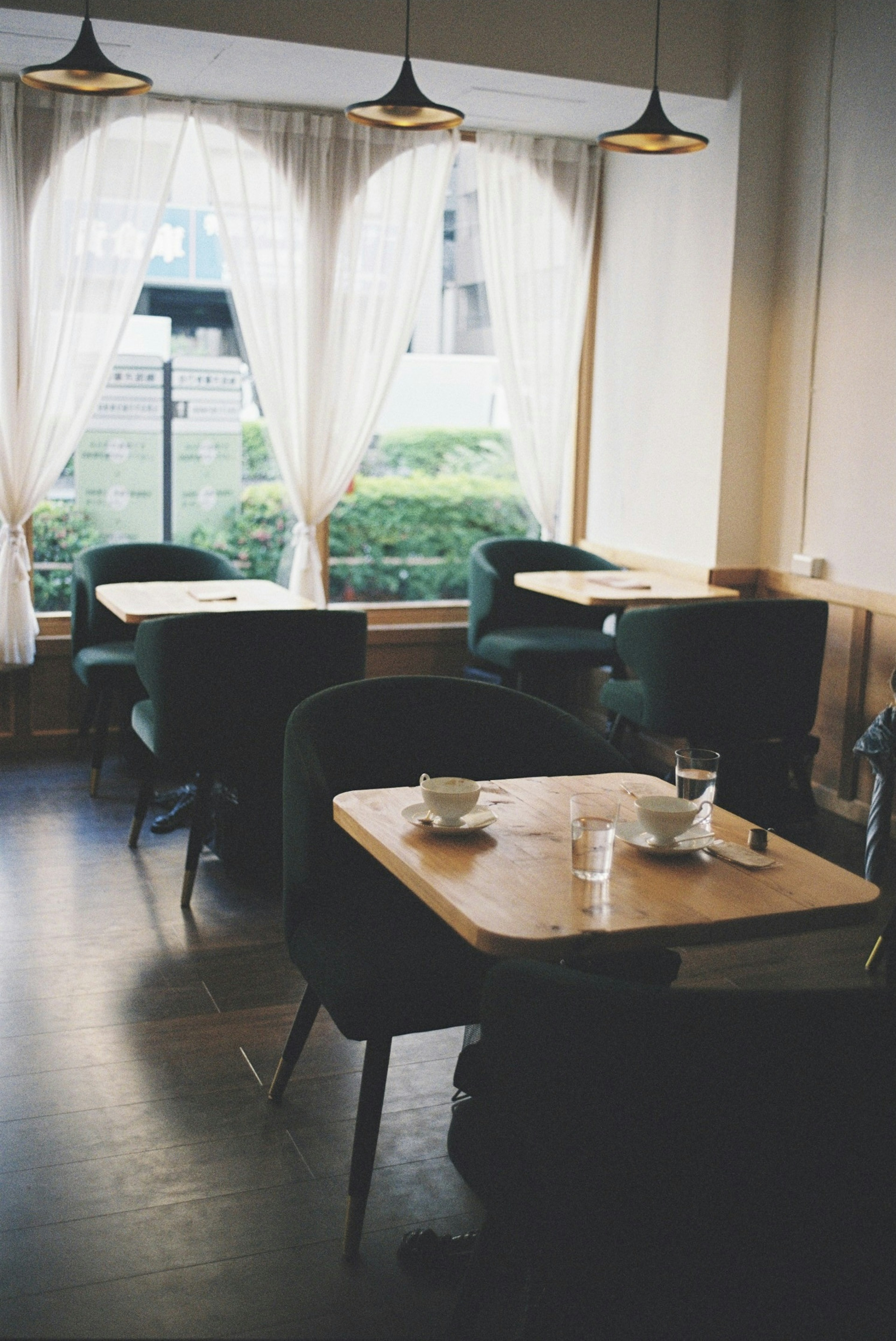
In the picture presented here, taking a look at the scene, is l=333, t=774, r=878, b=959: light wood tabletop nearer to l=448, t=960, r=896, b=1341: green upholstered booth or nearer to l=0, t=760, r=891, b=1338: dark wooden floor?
l=0, t=760, r=891, b=1338: dark wooden floor

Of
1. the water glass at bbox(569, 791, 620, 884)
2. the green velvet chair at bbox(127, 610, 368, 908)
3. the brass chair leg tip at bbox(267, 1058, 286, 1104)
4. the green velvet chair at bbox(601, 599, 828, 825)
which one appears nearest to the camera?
the water glass at bbox(569, 791, 620, 884)

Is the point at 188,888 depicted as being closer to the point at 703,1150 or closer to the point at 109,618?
the point at 109,618

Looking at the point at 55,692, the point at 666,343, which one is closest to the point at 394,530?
the point at 666,343

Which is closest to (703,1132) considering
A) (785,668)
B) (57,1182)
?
(57,1182)

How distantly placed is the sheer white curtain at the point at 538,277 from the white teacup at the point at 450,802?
14.1 feet

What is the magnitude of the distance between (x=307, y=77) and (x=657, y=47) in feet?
4.51

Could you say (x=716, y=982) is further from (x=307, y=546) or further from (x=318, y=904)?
(x=307, y=546)

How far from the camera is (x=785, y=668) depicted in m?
4.54

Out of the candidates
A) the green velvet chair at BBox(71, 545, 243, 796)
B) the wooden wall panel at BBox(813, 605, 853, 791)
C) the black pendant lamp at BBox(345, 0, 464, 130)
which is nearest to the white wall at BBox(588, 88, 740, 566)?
the wooden wall panel at BBox(813, 605, 853, 791)

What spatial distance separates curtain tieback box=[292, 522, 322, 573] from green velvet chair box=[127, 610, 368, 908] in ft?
6.63

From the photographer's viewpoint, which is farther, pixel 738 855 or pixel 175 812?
pixel 175 812

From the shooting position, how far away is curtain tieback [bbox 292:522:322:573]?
6012 millimetres

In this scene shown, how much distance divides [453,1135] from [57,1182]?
0.97 meters

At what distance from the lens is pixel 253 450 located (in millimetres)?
6074
